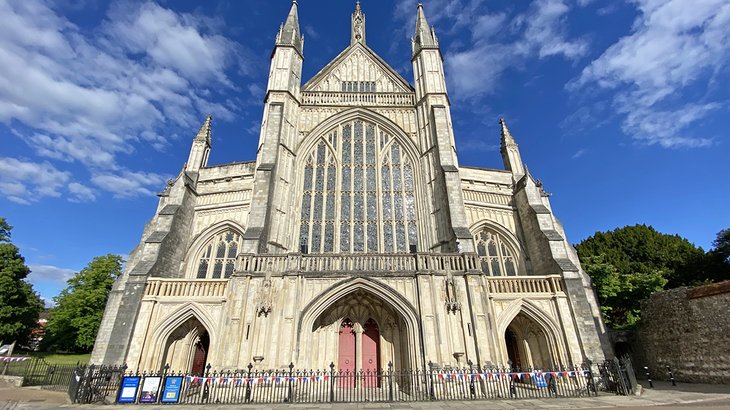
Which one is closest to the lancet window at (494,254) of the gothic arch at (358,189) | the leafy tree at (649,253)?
the gothic arch at (358,189)

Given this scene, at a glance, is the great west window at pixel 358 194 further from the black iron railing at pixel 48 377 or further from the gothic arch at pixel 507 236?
the black iron railing at pixel 48 377

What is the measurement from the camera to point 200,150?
19.3m

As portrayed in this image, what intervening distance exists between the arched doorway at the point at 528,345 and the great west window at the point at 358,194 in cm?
596

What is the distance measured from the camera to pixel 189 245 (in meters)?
16.4

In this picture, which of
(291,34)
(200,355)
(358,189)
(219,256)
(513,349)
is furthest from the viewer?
(291,34)

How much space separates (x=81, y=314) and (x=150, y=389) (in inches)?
861

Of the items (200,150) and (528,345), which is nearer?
(528,345)

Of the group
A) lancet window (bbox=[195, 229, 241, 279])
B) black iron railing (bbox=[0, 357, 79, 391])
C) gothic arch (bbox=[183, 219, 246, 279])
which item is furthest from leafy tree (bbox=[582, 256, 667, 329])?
black iron railing (bbox=[0, 357, 79, 391])

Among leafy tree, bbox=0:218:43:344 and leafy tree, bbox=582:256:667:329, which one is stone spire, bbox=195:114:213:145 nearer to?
leafy tree, bbox=0:218:43:344

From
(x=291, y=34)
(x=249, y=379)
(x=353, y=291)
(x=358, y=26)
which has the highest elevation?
(x=358, y=26)

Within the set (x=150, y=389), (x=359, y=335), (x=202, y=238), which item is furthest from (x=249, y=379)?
(x=202, y=238)

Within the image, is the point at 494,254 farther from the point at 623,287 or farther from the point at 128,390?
the point at 128,390

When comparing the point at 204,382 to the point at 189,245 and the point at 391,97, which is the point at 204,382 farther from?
the point at 391,97

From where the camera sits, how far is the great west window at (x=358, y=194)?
52.9ft
